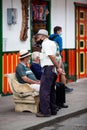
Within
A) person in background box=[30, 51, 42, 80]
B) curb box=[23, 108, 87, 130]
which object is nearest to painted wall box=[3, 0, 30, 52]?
person in background box=[30, 51, 42, 80]

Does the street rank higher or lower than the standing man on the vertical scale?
lower

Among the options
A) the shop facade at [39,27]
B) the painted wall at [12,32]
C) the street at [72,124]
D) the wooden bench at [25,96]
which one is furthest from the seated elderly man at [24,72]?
the painted wall at [12,32]

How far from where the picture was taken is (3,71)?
13.5 metres

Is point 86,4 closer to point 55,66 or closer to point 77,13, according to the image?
point 77,13

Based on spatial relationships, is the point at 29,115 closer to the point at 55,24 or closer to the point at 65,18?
the point at 55,24

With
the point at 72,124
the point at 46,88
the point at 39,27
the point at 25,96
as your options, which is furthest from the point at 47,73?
the point at 39,27

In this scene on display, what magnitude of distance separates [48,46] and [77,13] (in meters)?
8.00

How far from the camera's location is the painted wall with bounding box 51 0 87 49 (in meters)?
Answer: 16.5

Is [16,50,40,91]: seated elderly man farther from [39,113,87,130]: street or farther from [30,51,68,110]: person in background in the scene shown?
[39,113,87,130]: street

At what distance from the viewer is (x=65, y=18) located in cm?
1727

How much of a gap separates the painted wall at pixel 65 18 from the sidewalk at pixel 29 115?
11.4 feet

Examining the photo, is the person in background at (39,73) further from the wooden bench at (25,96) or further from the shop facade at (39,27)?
the shop facade at (39,27)

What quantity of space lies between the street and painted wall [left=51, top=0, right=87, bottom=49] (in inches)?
244

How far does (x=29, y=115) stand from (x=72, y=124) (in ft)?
3.25
